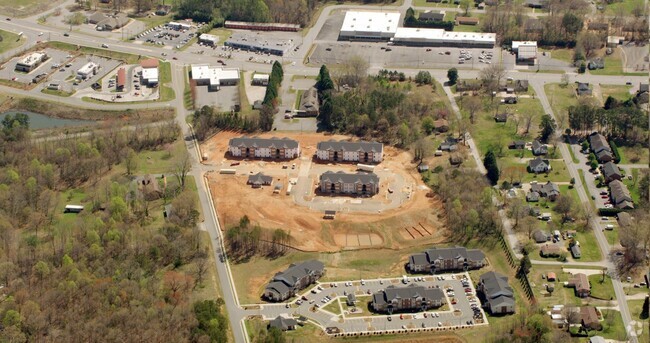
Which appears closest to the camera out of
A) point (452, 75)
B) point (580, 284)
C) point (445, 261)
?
point (580, 284)

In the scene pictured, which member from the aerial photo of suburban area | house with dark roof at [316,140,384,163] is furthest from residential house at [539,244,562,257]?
house with dark roof at [316,140,384,163]

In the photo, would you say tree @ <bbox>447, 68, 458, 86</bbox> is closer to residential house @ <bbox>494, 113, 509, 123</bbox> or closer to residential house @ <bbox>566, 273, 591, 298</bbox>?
residential house @ <bbox>494, 113, 509, 123</bbox>

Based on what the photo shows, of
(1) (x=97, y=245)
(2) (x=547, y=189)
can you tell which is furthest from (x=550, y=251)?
(1) (x=97, y=245)

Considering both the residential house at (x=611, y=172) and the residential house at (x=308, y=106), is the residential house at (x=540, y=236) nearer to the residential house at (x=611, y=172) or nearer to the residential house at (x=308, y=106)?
the residential house at (x=611, y=172)

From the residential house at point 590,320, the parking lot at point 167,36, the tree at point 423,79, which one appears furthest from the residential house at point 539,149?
the parking lot at point 167,36

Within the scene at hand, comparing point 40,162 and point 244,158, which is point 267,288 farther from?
point 40,162

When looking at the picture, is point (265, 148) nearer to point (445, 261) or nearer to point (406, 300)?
point (445, 261)
